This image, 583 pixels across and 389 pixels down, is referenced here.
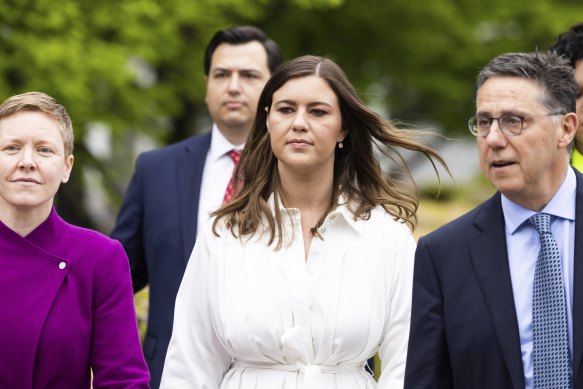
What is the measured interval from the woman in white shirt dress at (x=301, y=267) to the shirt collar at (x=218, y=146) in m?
1.20

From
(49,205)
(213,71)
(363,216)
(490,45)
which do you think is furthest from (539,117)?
(490,45)

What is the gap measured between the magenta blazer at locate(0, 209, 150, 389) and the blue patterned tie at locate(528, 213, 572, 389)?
4.96 ft

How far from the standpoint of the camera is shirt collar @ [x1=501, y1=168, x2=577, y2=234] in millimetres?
4277

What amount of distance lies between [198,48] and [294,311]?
11.8 meters

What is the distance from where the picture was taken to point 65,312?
14.5 ft

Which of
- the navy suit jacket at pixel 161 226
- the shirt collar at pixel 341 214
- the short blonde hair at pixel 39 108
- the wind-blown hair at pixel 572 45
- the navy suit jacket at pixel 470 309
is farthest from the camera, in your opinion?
the navy suit jacket at pixel 161 226

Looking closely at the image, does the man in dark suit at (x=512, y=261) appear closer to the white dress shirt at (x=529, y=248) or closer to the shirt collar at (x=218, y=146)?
the white dress shirt at (x=529, y=248)

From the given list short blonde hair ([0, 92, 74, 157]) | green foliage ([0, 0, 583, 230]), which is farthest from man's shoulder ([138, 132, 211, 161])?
green foliage ([0, 0, 583, 230])

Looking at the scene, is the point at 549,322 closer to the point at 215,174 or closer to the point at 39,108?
the point at 39,108

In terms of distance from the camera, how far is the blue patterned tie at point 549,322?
4.03 meters

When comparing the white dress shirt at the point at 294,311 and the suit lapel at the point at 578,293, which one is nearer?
the suit lapel at the point at 578,293

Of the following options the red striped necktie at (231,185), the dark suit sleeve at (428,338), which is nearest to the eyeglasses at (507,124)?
the dark suit sleeve at (428,338)

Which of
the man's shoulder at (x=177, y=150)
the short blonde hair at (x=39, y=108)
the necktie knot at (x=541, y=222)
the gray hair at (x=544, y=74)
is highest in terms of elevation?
the man's shoulder at (x=177, y=150)

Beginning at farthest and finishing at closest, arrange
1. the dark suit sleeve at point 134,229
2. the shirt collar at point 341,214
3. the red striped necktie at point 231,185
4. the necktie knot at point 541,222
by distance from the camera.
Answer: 1. the dark suit sleeve at point 134,229
2. the red striped necktie at point 231,185
3. the shirt collar at point 341,214
4. the necktie knot at point 541,222
